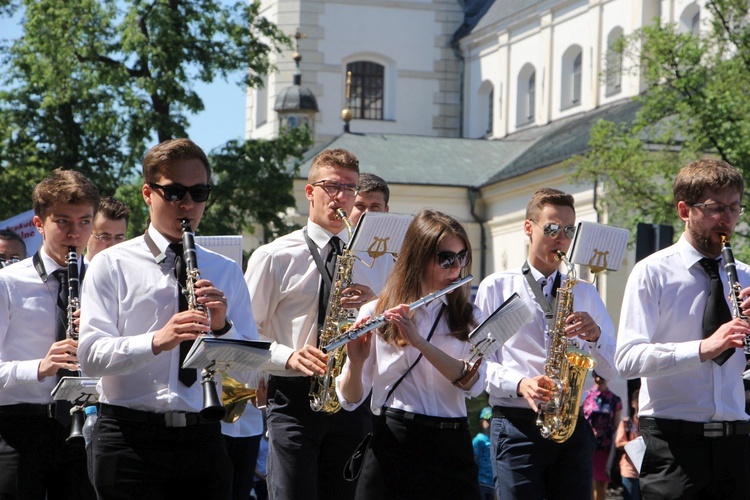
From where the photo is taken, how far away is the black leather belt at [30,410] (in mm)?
8195

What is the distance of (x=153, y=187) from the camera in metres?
6.75

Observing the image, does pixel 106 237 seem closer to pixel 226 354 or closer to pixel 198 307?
pixel 198 307

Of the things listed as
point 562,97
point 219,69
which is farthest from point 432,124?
point 219,69

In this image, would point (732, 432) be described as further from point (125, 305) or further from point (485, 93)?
point (485, 93)

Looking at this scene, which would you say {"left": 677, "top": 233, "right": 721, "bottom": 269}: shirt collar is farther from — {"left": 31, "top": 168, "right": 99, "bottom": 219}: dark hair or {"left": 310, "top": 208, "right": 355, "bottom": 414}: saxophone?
{"left": 31, "top": 168, "right": 99, "bottom": 219}: dark hair

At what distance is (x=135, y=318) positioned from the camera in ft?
21.6

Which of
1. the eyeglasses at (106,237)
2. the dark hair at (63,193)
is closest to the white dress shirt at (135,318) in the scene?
the dark hair at (63,193)

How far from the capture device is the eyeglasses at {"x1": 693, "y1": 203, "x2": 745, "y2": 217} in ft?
24.6

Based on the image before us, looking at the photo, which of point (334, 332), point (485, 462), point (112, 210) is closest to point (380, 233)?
point (334, 332)

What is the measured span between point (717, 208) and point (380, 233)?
1.71 meters

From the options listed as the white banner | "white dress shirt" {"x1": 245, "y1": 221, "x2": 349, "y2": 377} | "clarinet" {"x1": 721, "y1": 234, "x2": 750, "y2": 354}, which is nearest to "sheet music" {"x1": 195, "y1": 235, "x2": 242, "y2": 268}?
"white dress shirt" {"x1": 245, "y1": 221, "x2": 349, "y2": 377}

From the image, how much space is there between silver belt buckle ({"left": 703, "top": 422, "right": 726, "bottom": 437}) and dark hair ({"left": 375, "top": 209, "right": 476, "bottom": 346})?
1172 mm

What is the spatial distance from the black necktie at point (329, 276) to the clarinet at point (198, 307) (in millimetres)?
2397

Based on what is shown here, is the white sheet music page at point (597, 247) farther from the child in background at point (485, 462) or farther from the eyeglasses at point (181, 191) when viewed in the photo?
the child in background at point (485, 462)
